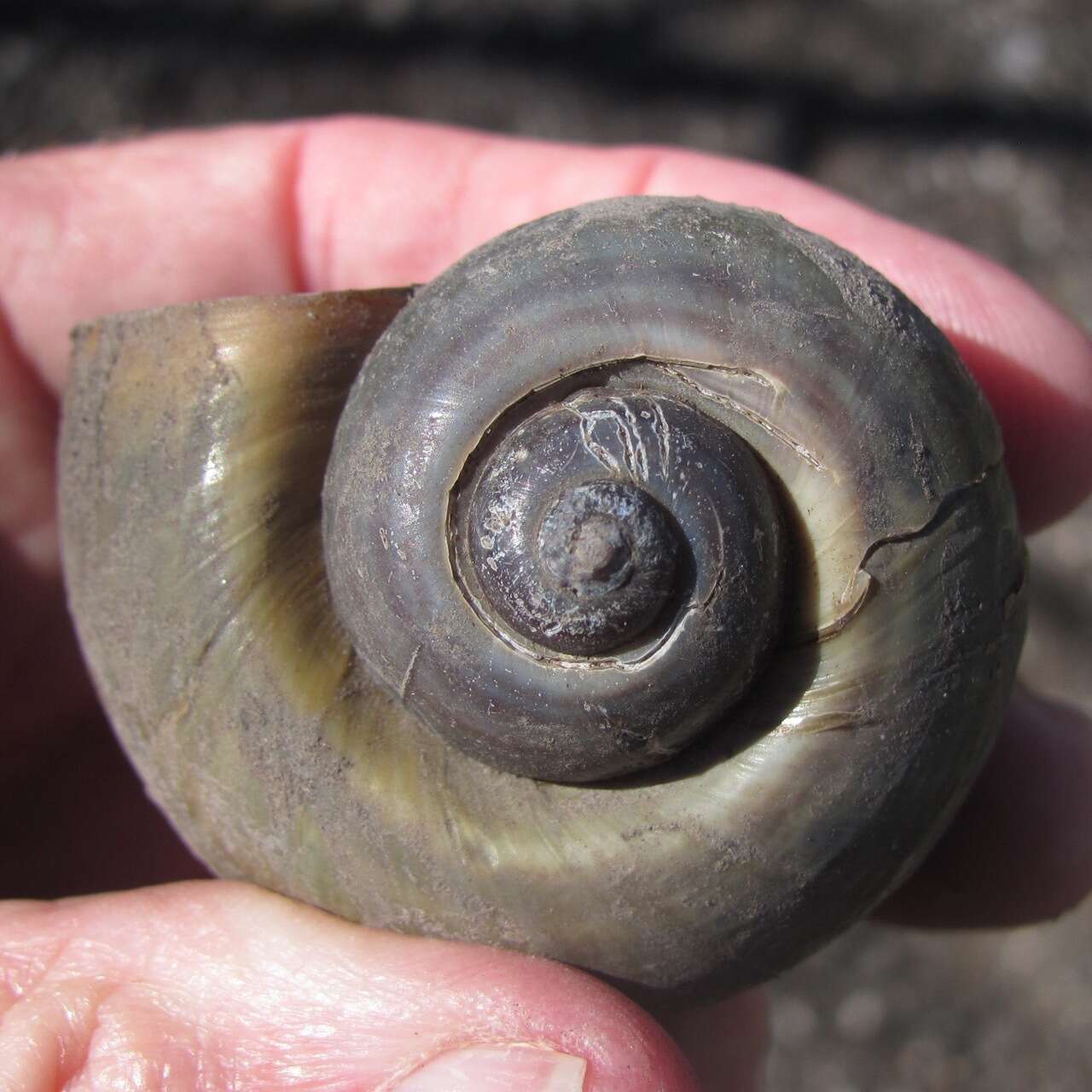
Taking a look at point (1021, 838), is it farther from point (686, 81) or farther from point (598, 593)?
point (686, 81)

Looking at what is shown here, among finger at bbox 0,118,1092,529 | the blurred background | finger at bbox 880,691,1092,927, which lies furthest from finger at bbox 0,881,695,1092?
the blurred background

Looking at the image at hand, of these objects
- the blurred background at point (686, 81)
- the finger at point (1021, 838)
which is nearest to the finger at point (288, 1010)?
the finger at point (1021, 838)

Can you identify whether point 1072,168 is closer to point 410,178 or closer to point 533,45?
point 533,45

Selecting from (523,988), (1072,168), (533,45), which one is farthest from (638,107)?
(523,988)

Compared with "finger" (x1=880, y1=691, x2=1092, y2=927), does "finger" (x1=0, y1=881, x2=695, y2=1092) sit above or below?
below

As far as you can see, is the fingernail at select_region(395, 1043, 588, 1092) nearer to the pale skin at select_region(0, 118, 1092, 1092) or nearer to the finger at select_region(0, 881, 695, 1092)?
the finger at select_region(0, 881, 695, 1092)

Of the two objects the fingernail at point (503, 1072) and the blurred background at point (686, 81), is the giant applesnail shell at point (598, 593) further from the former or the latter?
the blurred background at point (686, 81)
